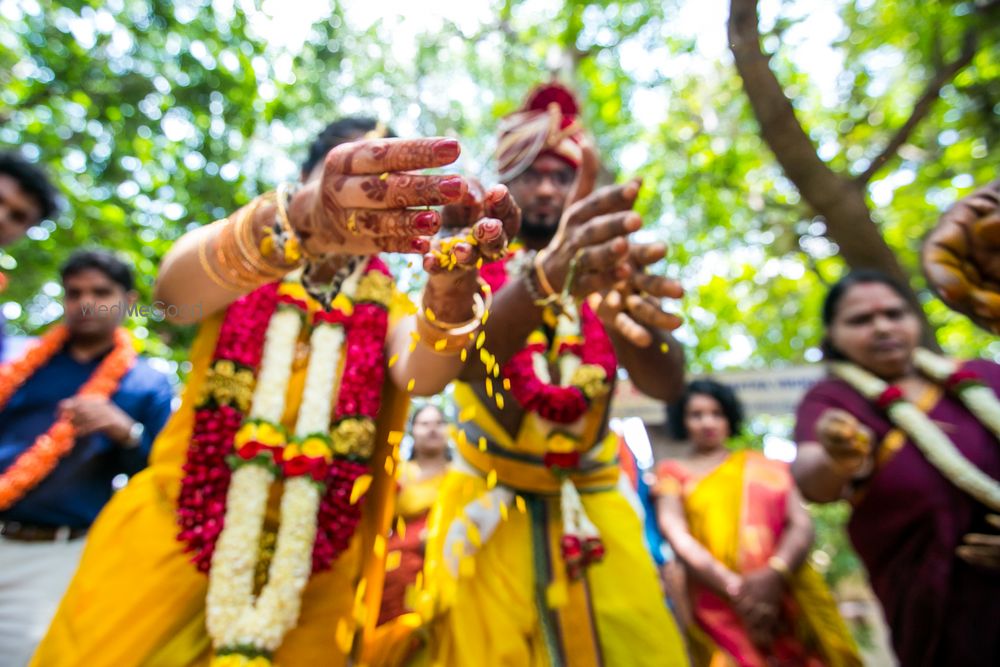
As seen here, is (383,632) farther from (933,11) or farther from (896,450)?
(933,11)

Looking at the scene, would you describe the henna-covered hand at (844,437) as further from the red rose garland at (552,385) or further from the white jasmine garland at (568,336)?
the white jasmine garland at (568,336)

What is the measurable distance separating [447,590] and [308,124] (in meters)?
6.17

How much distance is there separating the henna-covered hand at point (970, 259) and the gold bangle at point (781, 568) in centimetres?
177

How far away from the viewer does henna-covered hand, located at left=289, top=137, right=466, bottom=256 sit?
126 cm

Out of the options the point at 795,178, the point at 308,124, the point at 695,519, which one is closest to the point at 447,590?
the point at 695,519

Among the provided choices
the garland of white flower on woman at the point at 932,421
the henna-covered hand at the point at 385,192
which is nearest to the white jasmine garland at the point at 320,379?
the henna-covered hand at the point at 385,192

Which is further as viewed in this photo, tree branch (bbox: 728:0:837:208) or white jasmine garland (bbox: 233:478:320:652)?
tree branch (bbox: 728:0:837:208)

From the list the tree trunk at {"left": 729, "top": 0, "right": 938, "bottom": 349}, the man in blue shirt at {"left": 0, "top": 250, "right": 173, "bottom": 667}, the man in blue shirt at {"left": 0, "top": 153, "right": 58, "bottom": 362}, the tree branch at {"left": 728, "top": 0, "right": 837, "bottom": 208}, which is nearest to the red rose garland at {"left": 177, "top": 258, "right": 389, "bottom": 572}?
the man in blue shirt at {"left": 0, "top": 250, "right": 173, "bottom": 667}

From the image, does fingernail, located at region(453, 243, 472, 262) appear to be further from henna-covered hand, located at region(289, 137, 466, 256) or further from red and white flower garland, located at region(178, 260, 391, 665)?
red and white flower garland, located at region(178, 260, 391, 665)

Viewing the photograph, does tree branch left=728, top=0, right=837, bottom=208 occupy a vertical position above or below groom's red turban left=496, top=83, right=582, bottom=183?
above

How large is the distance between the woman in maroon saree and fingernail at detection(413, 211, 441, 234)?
171cm

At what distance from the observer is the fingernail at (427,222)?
1273 mm

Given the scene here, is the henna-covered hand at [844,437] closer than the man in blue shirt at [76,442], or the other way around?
the henna-covered hand at [844,437]

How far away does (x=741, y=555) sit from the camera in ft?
11.3
